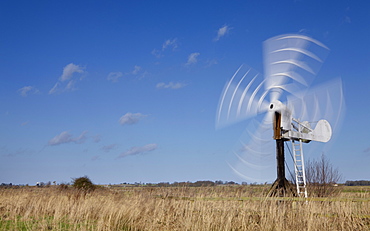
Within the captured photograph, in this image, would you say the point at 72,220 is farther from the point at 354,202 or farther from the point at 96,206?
the point at 354,202

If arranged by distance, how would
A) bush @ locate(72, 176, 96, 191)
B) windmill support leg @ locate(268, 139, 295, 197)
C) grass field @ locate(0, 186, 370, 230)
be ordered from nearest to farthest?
grass field @ locate(0, 186, 370, 230), windmill support leg @ locate(268, 139, 295, 197), bush @ locate(72, 176, 96, 191)

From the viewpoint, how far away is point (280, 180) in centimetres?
1533

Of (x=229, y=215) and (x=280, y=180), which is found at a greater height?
(x=280, y=180)

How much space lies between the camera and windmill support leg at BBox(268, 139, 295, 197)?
49.3ft

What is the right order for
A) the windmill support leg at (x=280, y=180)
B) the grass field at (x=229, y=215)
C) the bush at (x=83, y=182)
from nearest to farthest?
the grass field at (x=229, y=215), the windmill support leg at (x=280, y=180), the bush at (x=83, y=182)

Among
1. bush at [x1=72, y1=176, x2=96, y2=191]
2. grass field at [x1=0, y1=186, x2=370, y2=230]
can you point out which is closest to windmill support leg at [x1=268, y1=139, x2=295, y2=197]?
grass field at [x1=0, y1=186, x2=370, y2=230]

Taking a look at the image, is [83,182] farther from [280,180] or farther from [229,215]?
[229,215]

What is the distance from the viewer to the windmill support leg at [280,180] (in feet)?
49.3

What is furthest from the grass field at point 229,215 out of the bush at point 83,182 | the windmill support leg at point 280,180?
the bush at point 83,182

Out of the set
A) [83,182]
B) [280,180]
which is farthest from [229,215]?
[83,182]

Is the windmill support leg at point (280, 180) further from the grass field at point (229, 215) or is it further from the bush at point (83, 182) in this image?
the bush at point (83, 182)

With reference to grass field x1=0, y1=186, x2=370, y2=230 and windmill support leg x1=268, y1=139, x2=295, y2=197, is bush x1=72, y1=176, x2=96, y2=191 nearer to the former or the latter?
grass field x1=0, y1=186, x2=370, y2=230

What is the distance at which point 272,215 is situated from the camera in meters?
10.6

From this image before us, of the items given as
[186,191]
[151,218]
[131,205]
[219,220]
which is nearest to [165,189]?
[186,191]
